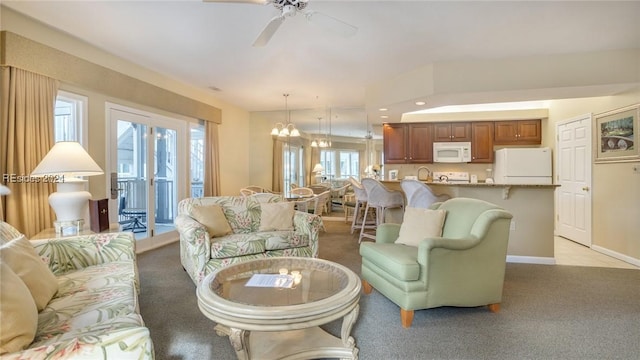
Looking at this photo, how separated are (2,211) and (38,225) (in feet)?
1.05

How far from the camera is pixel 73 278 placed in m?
1.99

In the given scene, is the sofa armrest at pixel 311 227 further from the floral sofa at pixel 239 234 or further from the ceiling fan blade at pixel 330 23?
the ceiling fan blade at pixel 330 23

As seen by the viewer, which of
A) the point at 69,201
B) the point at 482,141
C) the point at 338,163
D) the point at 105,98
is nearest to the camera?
the point at 69,201

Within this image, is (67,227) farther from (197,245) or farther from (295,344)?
(295,344)

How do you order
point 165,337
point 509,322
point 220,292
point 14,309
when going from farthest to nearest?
point 509,322 < point 165,337 < point 220,292 < point 14,309

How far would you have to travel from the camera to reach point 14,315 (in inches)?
42.9

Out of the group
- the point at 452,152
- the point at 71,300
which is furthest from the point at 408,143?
the point at 71,300

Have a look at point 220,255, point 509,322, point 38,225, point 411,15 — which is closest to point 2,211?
point 38,225

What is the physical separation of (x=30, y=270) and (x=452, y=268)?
8.35 feet

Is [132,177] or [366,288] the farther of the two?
[132,177]

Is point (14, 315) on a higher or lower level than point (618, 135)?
lower

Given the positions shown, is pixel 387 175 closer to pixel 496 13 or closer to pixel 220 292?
pixel 496 13

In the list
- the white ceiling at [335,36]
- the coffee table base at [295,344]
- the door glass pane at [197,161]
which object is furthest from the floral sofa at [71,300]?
the door glass pane at [197,161]

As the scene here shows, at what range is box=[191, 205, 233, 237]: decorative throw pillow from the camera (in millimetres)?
3205
